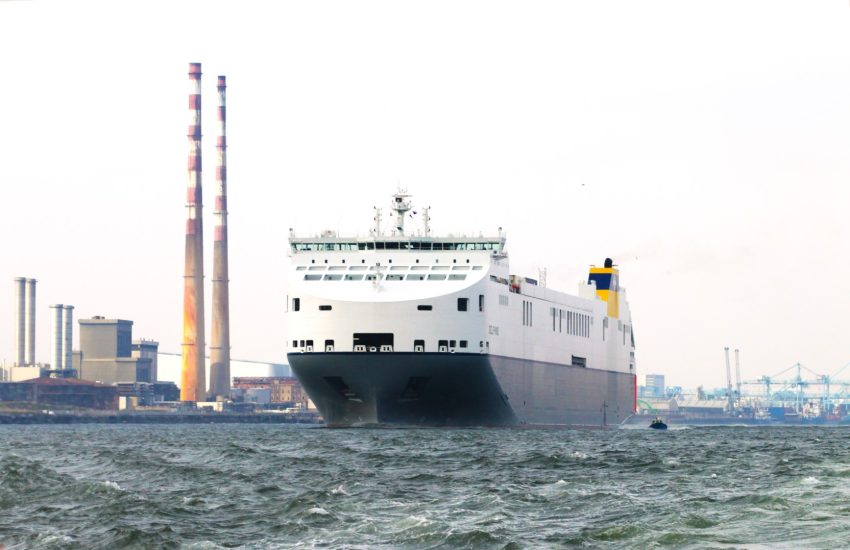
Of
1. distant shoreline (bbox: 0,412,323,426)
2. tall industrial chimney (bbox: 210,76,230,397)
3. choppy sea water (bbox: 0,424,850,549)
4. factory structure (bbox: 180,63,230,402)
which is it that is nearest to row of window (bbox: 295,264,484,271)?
choppy sea water (bbox: 0,424,850,549)

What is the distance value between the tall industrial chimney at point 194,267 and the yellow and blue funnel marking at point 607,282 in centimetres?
6528

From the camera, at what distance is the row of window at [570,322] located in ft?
302

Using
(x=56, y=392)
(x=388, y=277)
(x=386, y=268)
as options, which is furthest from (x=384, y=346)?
(x=56, y=392)

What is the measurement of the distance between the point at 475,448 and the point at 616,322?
57547mm

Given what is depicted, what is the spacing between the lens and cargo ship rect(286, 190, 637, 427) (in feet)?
241

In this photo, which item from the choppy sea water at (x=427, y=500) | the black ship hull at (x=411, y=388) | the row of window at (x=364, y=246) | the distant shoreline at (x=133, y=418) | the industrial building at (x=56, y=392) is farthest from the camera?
the industrial building at (x=56, y=392)

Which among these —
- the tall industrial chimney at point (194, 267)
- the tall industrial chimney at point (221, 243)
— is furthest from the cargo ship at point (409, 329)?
the tall industrial chimney at point (221, 243)

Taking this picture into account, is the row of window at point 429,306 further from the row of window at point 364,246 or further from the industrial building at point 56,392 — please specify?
the industrial building at point 56,392

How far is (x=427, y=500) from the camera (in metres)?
32.4

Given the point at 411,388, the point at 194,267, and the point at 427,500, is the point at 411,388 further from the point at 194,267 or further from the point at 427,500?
the point at 194,267

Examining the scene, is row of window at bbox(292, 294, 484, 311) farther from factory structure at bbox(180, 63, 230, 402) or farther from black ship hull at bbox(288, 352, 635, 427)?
factory structure at bbox(180, 63, 230, 402)

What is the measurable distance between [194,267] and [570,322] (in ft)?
247

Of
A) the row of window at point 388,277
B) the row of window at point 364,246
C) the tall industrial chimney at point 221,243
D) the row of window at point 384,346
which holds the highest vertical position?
the tall industrial chimney at point 221,243

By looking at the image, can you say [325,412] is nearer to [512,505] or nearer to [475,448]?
[475,448]
